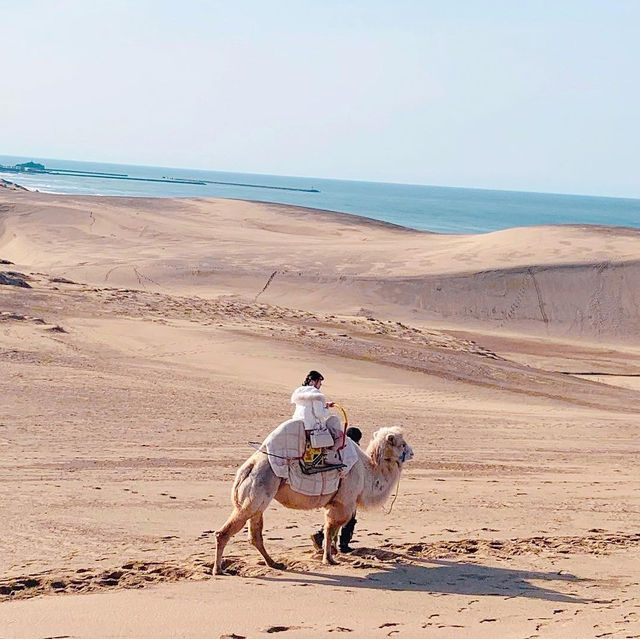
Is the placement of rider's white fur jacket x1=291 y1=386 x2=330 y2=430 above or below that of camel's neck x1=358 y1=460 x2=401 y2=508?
above

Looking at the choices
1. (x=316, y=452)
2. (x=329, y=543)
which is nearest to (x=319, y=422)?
(x=316, y=452)

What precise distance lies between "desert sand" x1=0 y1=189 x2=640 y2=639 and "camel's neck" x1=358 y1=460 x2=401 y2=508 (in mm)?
508

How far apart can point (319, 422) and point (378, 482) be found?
830mm

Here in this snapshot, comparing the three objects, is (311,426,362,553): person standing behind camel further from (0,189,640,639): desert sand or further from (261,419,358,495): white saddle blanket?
(261,419,358,495): white saddle blanket

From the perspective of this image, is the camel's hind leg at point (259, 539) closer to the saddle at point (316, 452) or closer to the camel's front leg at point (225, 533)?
the camel's front leg at point (225, 533)

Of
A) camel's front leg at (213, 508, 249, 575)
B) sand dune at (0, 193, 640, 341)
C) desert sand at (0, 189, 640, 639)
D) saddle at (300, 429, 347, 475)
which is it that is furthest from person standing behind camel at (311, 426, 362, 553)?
sand dune at (0, 193, 640, 341)

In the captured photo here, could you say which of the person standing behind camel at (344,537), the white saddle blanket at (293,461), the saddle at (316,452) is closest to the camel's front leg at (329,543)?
the person standing behind camel at (344,537)

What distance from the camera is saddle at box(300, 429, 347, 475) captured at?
28.9ft

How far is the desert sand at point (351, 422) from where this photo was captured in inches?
304

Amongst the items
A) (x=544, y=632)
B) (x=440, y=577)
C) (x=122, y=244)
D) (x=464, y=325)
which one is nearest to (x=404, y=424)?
(x=440, y=577)

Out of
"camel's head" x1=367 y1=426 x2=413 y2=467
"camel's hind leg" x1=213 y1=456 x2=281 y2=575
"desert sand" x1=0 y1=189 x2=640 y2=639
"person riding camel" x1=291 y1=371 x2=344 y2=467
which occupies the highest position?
"person riding camel" x1=291 y1=371 x2=344 y2=467

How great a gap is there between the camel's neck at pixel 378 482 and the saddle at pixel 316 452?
1.53ft

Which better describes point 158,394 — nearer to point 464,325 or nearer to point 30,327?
point 30,327

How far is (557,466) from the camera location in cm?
1438
